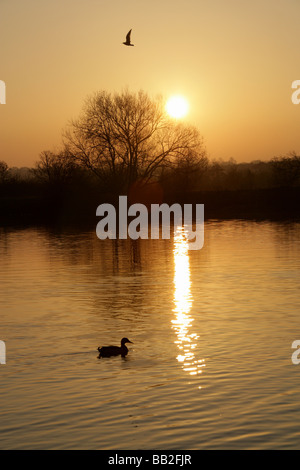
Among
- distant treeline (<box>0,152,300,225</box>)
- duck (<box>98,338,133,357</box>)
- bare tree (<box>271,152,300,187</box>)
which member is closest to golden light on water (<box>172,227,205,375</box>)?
duck (<box>98,338,133,357</box>)

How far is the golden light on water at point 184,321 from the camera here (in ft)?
44.8

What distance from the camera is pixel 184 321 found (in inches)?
709

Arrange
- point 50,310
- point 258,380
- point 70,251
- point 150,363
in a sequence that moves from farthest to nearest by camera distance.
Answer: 1. point 70,251
2. point 50,310
3. point 150,363
4. point 258,380

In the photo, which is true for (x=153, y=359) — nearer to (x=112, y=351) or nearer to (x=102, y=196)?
(x=112, y=351)

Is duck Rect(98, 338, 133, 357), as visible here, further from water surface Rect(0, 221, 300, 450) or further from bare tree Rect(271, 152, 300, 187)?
bare tree Rect(271, 152, 300, 187)

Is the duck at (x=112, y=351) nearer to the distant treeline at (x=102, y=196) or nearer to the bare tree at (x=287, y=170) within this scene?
the distant treeline at (x=102, y=196)

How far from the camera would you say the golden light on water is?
44.8ft

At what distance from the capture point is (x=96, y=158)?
75.0 m

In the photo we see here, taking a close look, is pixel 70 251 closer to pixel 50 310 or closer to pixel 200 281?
pixel 200 281

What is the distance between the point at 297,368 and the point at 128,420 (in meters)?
3.76

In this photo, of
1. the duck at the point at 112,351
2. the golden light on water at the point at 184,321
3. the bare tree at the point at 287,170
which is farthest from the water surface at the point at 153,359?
the bare tree at the point at 287,170

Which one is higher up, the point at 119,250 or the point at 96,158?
the point at 96,158

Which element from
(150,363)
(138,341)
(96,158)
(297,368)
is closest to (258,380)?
(297,368)
